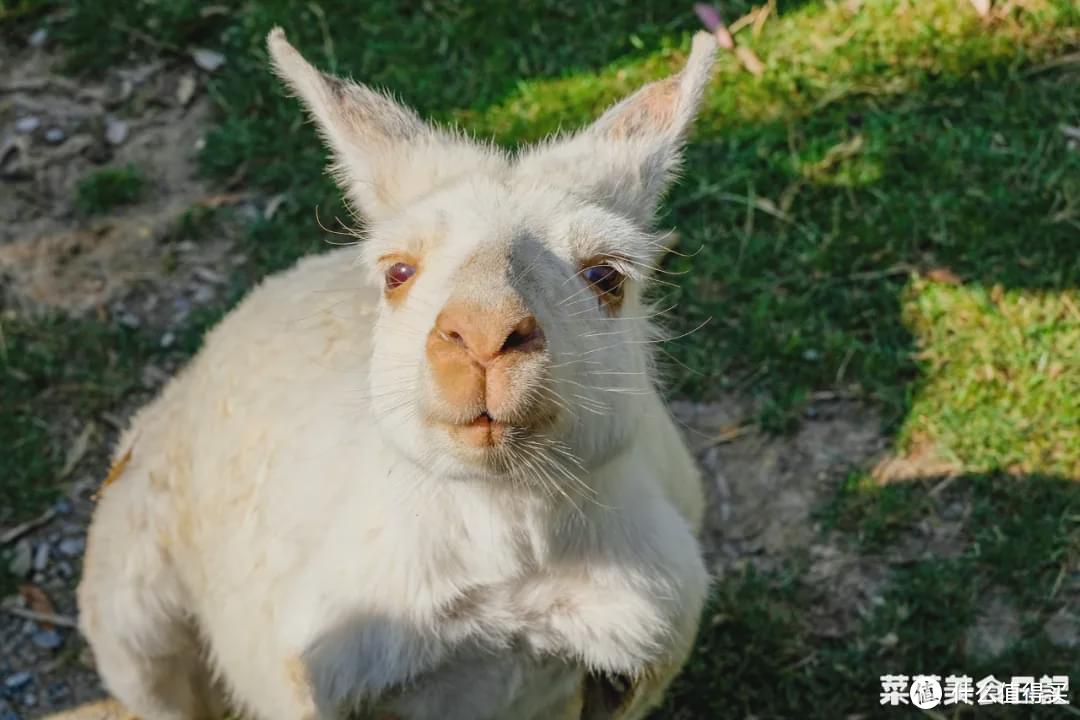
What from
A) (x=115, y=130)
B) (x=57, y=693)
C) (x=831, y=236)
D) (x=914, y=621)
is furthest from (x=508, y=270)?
(x=115, y=130)

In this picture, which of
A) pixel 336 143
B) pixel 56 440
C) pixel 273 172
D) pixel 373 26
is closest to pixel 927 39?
pixel 373 26

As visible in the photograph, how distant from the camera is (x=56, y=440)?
505 centimetres

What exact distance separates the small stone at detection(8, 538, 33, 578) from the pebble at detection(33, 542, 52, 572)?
2cm

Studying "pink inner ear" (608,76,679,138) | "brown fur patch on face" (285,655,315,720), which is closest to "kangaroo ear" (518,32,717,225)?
"pink inner ear" (608,76,679,138)

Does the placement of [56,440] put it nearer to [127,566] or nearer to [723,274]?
[127,566]

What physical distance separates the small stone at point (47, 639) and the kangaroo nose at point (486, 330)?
8.98 ft

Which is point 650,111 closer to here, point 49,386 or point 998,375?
point 998,375

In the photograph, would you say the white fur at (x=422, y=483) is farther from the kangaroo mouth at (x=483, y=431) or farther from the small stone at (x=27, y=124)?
the small stone at (x=27, y=124)

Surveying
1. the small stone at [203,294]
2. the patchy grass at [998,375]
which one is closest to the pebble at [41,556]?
the small stone at [203,294]

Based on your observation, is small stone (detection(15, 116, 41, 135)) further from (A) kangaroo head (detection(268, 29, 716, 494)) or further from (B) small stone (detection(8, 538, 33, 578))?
(A) kangaroo head (detection(268, 29, 716, 494))

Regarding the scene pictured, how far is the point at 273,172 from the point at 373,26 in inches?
36.6

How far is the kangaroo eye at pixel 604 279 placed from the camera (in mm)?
2914

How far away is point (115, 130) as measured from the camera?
593 cm

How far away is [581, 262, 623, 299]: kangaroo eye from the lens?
2.91 metres
